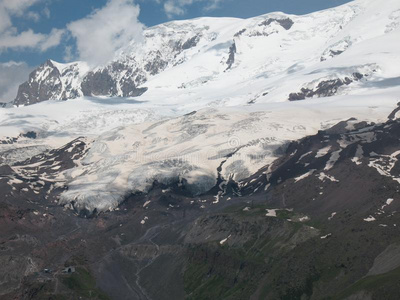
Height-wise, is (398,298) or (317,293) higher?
(398,298)

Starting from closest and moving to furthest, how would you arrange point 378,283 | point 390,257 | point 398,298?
point 398,298 < point 378,283 < point 390,257

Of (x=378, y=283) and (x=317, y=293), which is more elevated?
(x=378, y=283)

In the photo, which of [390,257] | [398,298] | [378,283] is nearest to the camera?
[398,298]

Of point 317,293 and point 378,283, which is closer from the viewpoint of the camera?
point 378,283

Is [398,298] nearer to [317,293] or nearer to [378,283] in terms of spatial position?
[378,283]

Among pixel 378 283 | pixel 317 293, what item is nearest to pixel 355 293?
pixel 378 283

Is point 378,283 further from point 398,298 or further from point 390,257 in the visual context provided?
point 390,257

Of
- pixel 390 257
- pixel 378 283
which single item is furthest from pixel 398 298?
pixel 390 257

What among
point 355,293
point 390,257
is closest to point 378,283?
point 355,293

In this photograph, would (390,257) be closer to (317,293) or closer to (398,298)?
(317,293)
